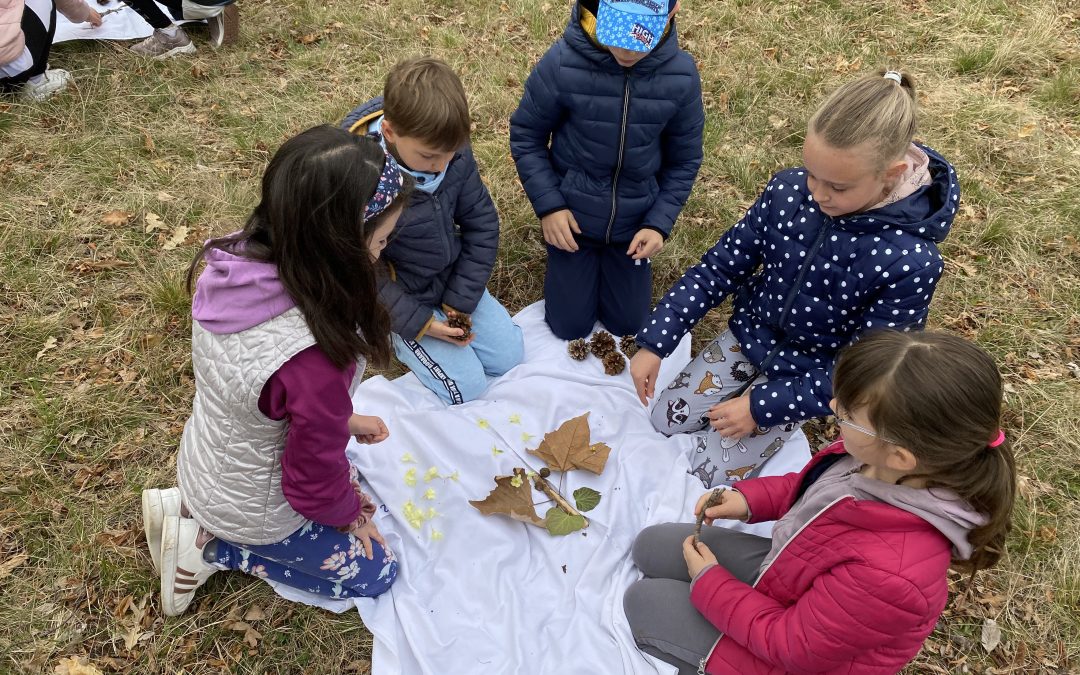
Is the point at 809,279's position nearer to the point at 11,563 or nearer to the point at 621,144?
the point at 621,144

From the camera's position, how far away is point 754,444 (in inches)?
114

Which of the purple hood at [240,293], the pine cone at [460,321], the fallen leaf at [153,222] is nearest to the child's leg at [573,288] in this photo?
the pine cone at [460,321]

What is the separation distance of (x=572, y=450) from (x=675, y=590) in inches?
30.5

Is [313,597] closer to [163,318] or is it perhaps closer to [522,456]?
[522,456]

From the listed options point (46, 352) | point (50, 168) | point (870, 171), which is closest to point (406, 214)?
point (870, 171)

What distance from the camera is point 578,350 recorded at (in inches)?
133

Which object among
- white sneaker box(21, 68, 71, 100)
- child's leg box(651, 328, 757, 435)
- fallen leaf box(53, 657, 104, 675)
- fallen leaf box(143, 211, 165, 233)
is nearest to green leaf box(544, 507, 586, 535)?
child's leg box(651, 328, 757, 435)

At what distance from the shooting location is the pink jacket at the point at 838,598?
5.60ft

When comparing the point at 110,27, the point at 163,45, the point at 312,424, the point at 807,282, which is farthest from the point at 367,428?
the point at 110,27

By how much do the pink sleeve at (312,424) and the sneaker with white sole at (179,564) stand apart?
0.52 metres

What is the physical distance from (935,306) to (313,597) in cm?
333

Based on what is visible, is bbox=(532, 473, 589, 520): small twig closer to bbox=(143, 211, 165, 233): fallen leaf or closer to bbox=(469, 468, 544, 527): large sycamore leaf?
bbox=(469, 468, 544, 527): large sycamore leaf

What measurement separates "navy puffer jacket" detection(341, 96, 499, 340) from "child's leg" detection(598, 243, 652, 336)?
62cm

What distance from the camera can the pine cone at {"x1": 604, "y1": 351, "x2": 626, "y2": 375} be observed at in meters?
3.31
